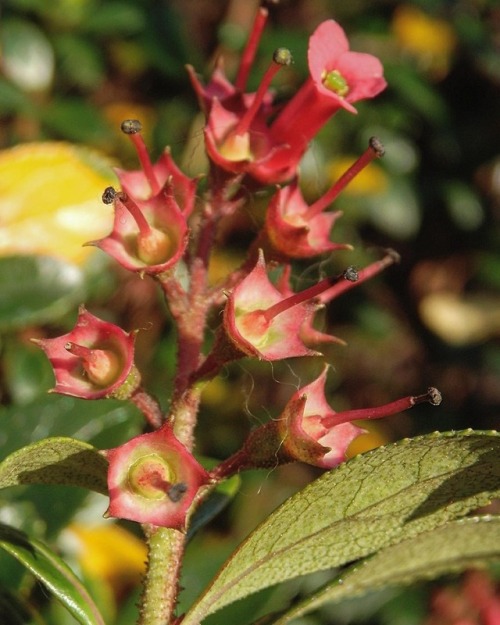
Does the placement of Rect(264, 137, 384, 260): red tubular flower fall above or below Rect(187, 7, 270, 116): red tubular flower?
below

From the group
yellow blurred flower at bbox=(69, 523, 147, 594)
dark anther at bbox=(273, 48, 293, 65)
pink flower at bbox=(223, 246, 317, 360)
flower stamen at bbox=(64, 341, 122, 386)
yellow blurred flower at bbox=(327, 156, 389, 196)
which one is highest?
dark anther at bbox=(273, 48, 293, 65)

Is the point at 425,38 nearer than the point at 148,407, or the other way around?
the point at 148,407

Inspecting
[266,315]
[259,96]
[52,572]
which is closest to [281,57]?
[259,96]

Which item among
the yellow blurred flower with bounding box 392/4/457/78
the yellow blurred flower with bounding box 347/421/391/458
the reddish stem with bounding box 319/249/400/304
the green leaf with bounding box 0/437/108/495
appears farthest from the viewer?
the yellow blurred flower with bounding box 392/4/457/78

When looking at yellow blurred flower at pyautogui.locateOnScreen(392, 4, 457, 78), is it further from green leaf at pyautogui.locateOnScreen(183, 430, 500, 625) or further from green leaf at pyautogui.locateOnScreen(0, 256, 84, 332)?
green leaf at pyautogui.locateOnScreen(183, 430, 500, 625)

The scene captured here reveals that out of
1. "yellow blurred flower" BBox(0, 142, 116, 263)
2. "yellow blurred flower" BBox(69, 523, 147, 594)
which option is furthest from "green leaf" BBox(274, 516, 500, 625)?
"yellow blurred flower" BBox(0, 142, 116, 263)

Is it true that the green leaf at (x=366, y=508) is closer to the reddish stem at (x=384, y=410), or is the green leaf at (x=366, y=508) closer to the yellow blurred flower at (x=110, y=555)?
the reddish stem at (x=384, y=410)

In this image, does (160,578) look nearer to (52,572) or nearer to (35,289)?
(52,572)
